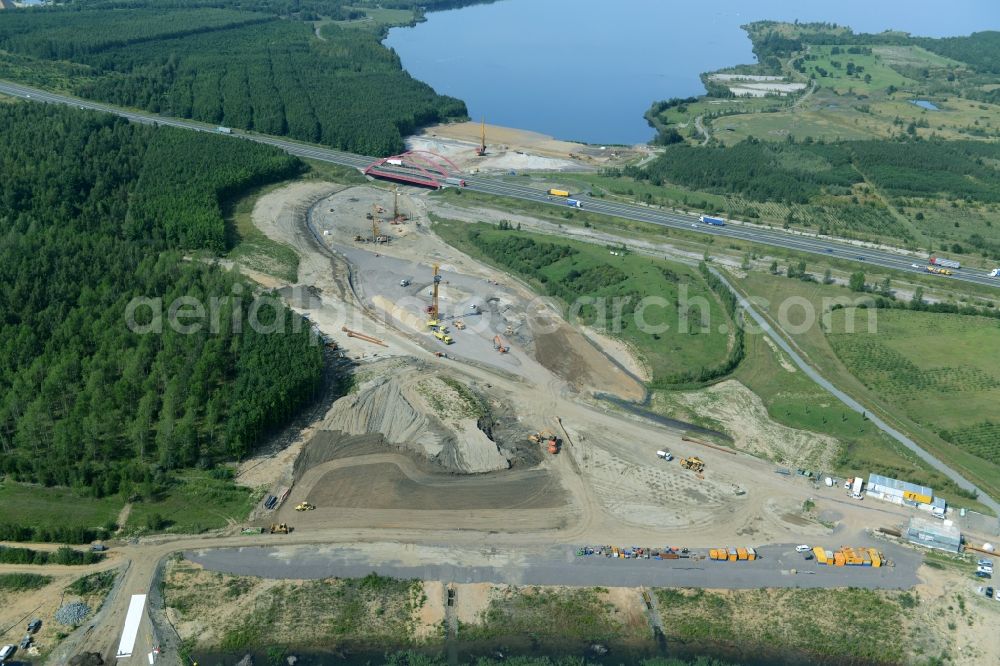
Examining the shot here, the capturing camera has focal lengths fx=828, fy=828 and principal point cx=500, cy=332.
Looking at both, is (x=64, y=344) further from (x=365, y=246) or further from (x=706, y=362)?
(x=706, y=362)

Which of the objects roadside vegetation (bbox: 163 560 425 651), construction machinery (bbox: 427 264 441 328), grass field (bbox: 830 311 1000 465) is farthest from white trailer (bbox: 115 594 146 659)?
grass field (bbox: 830 311 1000 465)

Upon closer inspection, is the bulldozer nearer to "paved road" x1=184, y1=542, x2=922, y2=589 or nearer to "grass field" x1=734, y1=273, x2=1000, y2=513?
"paved road" x1=184, y1=542, x2=922, y2=589

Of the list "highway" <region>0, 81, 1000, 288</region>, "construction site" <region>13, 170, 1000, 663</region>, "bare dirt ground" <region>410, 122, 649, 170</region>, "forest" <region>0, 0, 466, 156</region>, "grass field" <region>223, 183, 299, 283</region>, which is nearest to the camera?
"construction site" <region>13, 170, 1000, 663</region>

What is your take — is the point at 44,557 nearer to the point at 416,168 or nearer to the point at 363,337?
the point at 363,337

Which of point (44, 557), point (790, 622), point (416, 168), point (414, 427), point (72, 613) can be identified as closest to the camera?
point (72, 613)

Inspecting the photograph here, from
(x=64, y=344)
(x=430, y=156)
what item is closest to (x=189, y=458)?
(x=64, y=344)

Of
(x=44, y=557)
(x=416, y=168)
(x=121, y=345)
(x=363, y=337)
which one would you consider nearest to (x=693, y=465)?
(x=363, y=337)

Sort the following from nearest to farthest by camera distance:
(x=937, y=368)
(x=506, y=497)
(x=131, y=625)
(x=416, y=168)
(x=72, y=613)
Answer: (x=131, y=625), (x=72, y=613), (x=506, y=497), (x=937, y=368), (x=416, y=168)

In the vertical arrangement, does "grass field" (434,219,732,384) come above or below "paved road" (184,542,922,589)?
above
